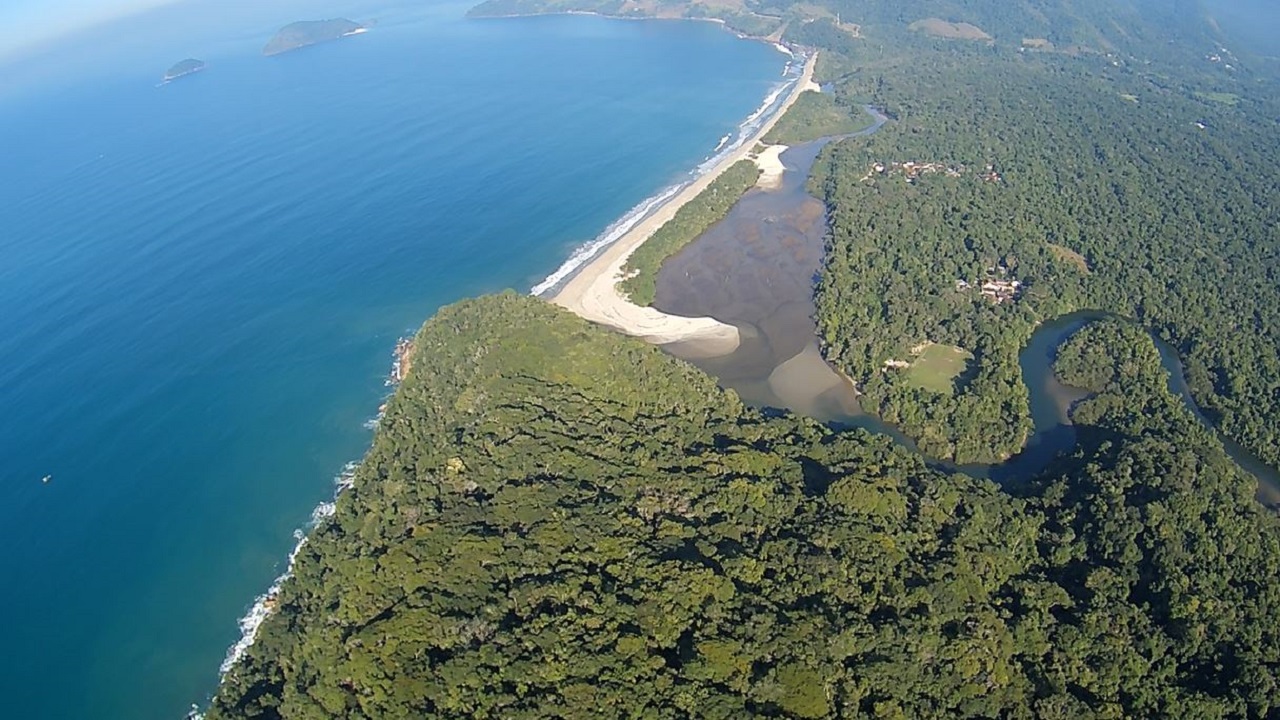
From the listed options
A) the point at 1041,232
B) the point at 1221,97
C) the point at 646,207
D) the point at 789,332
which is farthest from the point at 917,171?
Answer: the point at 1221,97

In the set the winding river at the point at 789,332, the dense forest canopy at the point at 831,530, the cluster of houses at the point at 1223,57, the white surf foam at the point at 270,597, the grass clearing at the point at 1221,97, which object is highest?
the cluster of houses at the point at 1223,57

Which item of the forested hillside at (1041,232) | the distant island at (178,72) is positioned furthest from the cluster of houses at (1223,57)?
the distant island at (178,72)

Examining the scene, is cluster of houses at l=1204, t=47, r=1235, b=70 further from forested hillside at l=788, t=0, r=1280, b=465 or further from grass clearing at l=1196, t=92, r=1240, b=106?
grass clearing at l=1196, t=92, r=1240, b=106

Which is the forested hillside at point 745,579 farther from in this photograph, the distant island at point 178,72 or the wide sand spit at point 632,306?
the distant island at point 178,72

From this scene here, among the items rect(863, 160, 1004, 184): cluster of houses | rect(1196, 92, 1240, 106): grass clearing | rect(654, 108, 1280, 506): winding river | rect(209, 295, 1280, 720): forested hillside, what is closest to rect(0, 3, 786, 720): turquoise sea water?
rect(209, 295, 1280, 720): forested hillside

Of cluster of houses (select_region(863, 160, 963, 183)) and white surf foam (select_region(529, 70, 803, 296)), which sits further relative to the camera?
cluster of houses (select_region(863, 160, 963, 183))

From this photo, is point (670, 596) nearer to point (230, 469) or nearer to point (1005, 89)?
point (230, 469)

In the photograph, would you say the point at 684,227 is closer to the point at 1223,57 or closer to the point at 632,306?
the point at 632,306
